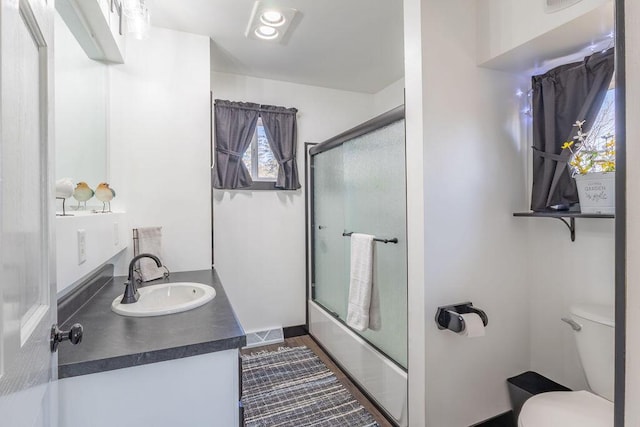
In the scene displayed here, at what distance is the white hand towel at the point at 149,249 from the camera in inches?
71.4

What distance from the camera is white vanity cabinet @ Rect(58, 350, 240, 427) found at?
875 millimetres

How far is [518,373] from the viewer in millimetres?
1726

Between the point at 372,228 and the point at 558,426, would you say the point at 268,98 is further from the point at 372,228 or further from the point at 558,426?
the point at 558,426

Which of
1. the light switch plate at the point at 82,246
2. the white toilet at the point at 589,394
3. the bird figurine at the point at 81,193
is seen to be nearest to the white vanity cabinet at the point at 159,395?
the light switch plate at the point at 82,246

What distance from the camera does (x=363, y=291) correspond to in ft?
6.33

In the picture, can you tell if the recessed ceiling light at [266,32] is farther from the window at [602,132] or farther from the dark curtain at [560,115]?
the window at [602,132]

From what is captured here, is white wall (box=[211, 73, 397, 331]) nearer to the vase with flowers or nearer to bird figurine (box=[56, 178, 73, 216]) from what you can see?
bird figurine (box=[56, 178, 73, 216])

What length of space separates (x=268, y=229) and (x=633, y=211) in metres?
2.58

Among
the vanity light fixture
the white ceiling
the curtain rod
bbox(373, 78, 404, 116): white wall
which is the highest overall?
the white ceiling

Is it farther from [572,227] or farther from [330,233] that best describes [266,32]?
[572,227]

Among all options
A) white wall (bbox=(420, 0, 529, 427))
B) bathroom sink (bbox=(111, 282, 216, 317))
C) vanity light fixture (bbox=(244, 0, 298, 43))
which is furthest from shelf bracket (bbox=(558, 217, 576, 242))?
vanity light fixture (bbox=(244, 0, 298, 43))

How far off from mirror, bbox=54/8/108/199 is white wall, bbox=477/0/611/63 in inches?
75.3

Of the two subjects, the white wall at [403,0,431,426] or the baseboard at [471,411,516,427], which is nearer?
the white wall at [403,0,431,426]

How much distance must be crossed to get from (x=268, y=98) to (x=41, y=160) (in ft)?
7.86
